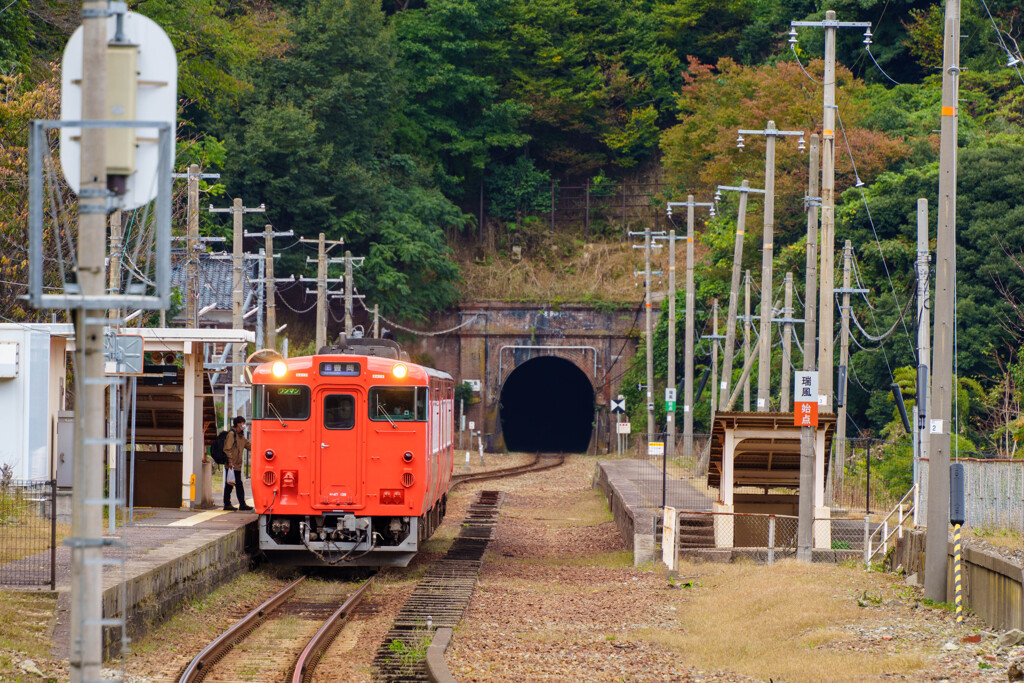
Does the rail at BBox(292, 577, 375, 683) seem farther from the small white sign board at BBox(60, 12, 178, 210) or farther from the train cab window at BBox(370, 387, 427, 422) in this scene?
the small white sign board at BBox(60, 12, 178, 210)

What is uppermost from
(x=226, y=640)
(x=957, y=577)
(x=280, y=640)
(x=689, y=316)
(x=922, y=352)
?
(x=689, y=316)

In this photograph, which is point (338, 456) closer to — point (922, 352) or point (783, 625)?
point (783, 625)

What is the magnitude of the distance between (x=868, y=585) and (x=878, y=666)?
535cm

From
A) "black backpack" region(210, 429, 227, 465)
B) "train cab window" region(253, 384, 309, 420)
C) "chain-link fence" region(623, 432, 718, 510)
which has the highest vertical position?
"train cab window" region(253, 384, 309, 420)

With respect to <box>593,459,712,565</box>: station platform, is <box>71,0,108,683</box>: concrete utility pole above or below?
above

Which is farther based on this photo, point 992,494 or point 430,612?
point 992,494

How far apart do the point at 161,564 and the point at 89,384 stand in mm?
8560

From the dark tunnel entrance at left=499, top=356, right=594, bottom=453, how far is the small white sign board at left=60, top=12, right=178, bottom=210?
57.3m

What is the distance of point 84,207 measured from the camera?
5.63m

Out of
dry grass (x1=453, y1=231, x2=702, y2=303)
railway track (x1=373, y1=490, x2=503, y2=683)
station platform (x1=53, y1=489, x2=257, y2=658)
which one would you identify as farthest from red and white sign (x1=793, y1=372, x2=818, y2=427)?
dry grass (x1=453, y1=231, x2=702, y2=303)

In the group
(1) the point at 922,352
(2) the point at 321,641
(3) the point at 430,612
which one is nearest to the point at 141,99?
(2) the point at 321,641

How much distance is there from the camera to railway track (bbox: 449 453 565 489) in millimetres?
38500

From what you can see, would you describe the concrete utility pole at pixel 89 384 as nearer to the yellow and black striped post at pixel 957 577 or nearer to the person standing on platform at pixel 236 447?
the yellow and black striped post at pixel 957 577

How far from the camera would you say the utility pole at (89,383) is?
219 inches
